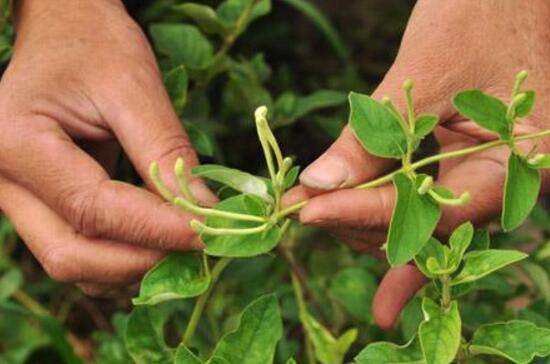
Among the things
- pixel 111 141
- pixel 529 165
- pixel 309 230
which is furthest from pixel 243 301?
pixel 529 165

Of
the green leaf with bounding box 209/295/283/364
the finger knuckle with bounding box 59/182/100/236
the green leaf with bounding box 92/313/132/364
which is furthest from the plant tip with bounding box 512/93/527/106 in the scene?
the green leaf with bounding box 92/313/132/364

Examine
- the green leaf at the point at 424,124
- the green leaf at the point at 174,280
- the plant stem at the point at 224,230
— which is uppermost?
the green leaf at the point at 424,124

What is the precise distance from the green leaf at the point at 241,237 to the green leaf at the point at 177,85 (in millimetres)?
277

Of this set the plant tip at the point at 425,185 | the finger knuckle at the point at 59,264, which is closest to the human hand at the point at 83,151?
the finger knuckle at the point at 59,264

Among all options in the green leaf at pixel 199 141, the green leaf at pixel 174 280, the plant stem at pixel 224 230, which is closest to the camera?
the plant stem at pixel 224 230

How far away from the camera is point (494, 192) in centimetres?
83

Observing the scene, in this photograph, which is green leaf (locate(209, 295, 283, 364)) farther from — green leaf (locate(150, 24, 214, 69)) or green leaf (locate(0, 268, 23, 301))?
green leaf (locate(0, 268, 23, 301))

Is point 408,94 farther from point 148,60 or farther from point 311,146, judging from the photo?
point 311,146

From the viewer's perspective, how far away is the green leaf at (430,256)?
2.38 ft

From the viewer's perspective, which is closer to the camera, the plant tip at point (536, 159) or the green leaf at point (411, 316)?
the plant tip at point (536, 159)

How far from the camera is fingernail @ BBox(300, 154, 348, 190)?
2.45 ft

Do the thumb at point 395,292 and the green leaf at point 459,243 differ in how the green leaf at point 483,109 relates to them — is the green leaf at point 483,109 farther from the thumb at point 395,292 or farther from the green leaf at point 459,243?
the thumb at point 395,292

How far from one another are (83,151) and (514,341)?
42 cm

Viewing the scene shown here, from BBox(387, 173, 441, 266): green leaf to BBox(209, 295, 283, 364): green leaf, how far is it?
0.48 feet
